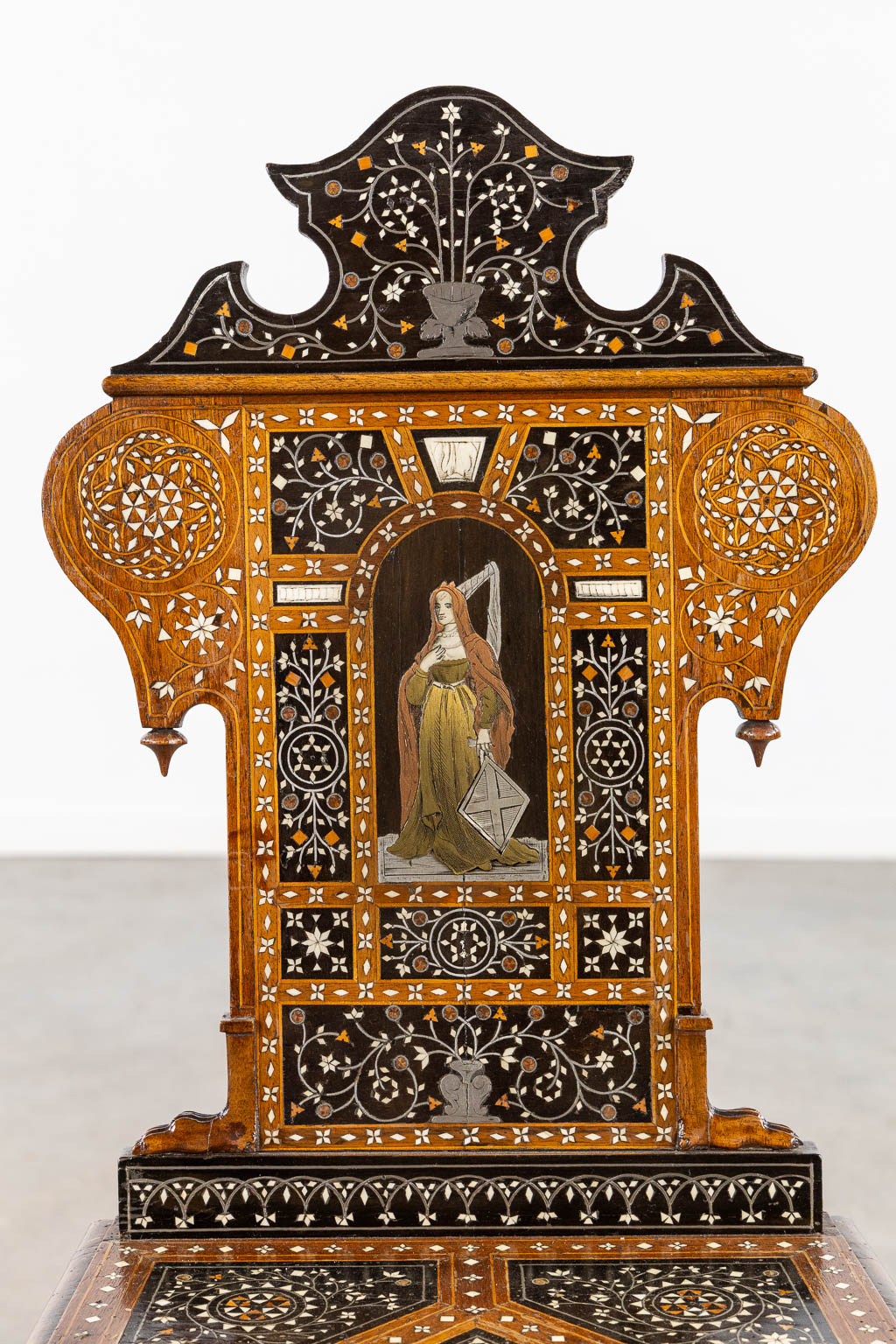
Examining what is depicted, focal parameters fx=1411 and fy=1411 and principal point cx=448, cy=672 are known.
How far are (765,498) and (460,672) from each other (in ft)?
2.87

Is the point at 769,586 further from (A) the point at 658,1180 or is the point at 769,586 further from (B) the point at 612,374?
(A) the point at 658,1180

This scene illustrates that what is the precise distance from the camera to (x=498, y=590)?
355 centimetres

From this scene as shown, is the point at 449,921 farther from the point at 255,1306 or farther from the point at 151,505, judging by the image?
the point at 151,505

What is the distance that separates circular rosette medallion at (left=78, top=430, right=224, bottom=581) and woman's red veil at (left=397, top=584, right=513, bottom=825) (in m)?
0.59

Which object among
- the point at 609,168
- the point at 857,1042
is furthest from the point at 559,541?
the point at 857,1042

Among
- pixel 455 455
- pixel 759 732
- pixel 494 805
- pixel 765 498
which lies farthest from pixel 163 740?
pixel 765 498

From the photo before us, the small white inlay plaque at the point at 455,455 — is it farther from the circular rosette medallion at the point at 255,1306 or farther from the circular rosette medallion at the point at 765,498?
the circular rosette medallion at the point at 255,1306

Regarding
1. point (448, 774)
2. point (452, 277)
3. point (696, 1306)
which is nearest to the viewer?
point (696, 1306)

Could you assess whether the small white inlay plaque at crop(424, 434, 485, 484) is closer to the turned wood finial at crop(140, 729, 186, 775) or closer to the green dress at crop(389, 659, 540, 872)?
the green dress at crop(389, 659, 540, 872)

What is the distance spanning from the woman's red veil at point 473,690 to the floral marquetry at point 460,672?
1cm

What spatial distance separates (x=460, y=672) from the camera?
3564 mm

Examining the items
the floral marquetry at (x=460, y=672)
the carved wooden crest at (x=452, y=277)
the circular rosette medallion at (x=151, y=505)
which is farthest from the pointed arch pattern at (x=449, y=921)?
the carved wooden crest at (x=452, y=277)

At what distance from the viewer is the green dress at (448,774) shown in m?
3.56

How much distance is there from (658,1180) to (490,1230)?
44cm
